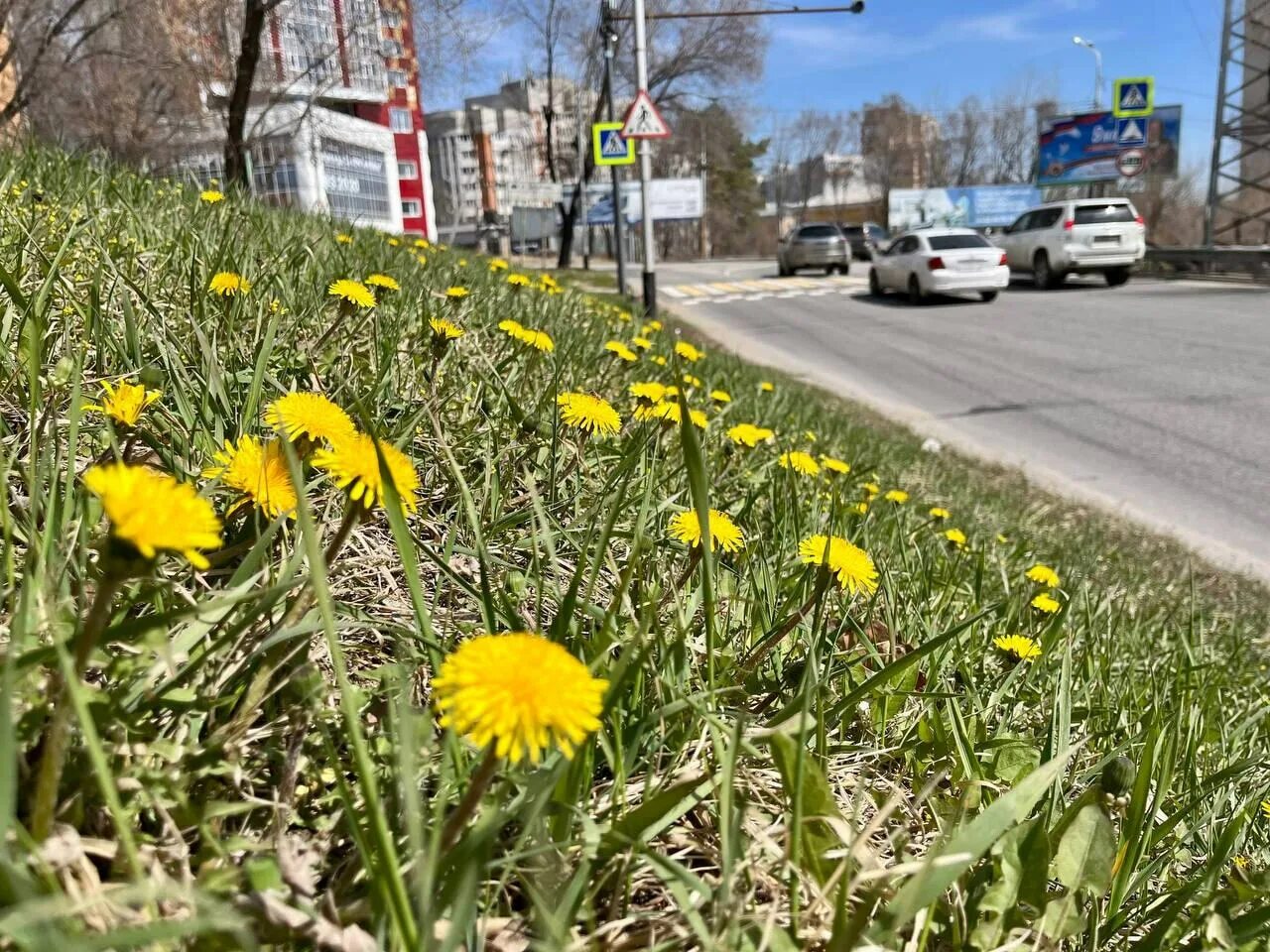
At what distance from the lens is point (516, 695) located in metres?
0.62

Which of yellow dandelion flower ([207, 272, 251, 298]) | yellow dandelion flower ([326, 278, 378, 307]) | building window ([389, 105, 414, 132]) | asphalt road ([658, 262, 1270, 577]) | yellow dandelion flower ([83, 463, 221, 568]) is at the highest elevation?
building window ([389, 105, 414, 132])

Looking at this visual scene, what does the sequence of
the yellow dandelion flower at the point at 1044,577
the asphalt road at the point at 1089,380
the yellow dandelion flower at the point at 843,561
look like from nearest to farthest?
the yellow dandelion flower at the point at 843,561, the yellow dandelion flower at the point at 1044,577, the asphalt road at the point at 1089,380

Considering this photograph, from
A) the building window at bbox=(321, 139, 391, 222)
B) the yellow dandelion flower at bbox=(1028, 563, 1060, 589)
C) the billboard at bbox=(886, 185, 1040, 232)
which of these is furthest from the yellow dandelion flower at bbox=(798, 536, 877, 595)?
the billboard at bbox=(886, 185, 1040, 232)

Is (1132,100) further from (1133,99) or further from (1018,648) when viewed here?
(1018,648)

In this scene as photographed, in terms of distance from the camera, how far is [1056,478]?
6.30m

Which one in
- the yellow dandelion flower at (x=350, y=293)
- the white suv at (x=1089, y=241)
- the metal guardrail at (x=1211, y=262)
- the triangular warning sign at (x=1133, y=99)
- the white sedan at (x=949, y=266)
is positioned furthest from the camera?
the triangular warning sign at (x=1133, y=99)

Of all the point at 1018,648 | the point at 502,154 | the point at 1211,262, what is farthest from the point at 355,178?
the point at 502,154

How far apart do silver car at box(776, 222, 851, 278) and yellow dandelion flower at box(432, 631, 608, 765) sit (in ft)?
86.8

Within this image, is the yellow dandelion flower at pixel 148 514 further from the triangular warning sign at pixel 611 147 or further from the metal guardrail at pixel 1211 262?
the metal guardrail at pixel 1211 262

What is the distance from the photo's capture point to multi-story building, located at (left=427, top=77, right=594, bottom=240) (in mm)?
40906

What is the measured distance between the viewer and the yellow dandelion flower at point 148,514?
591 mm

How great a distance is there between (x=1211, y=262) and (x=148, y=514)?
25062mm

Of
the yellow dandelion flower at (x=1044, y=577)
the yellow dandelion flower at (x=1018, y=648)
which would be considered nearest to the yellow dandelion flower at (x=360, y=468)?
the yellow dandelion flower at (x=1018, y=648)

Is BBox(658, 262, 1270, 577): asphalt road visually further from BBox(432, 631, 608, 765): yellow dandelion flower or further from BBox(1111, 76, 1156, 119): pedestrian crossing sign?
BBox(1111, 76, 1156, 119): pedestrian crossing sign
